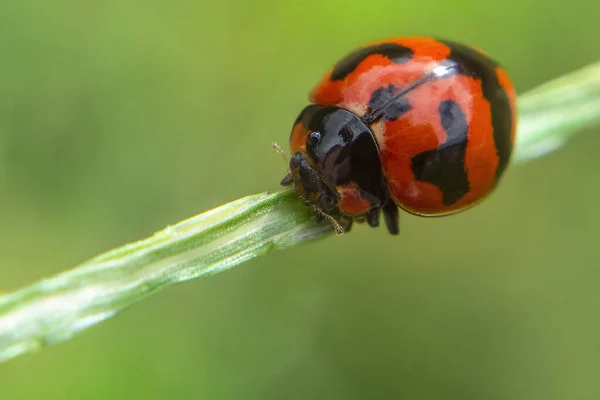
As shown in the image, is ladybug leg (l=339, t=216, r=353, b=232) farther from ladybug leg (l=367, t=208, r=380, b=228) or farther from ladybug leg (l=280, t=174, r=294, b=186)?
ladybug leg (l=280, t=174, r=294, b=186)

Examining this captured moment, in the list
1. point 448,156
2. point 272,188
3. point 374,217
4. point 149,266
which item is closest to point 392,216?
point 374,217

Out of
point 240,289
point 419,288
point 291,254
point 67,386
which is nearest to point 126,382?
point 67,386

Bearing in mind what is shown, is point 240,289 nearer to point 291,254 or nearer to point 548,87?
point 291,254

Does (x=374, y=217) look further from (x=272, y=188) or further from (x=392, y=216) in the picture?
(x=272, y=188)

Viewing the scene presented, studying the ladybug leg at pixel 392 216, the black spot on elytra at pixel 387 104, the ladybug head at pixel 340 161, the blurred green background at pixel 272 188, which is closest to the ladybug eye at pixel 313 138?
the ladybug head at pixel 340 161

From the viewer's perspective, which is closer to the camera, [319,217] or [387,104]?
[319,217]

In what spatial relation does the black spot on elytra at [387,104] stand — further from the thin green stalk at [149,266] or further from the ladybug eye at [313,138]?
the thin green stalk at [149,266]
